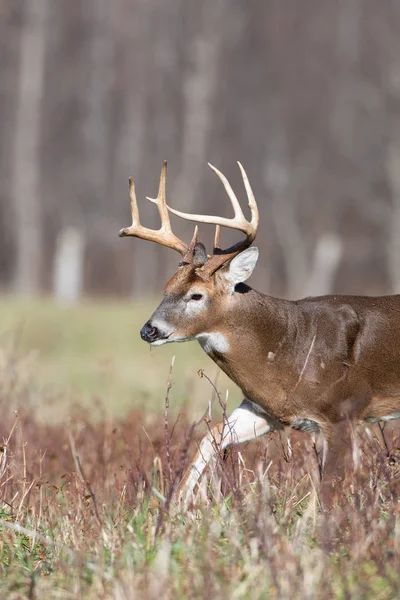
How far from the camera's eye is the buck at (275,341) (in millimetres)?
Answer: 7207

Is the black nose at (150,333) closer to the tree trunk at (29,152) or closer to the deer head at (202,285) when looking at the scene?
the deer head at (202,285)

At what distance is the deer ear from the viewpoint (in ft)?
24.6

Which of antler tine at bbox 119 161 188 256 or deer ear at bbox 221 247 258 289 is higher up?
antler tine at bbox 119 161 188 256

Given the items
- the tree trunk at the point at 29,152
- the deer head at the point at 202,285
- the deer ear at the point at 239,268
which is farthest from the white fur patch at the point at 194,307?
the tree trunk at the point at 29,152

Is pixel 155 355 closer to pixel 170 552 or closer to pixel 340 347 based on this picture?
pixel 340 347

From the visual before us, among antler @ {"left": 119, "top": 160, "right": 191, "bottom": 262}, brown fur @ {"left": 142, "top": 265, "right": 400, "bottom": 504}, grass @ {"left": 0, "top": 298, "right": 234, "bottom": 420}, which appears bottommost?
grass @ {"left": 0, "top": 298, "right": 234, "bottom": 420}

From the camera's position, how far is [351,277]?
95.4ft

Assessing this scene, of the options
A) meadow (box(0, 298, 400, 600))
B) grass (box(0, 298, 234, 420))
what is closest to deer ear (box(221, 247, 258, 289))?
meadow (box(0, 298, 400, 600))

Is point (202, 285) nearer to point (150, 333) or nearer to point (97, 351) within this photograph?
point (150, 333)

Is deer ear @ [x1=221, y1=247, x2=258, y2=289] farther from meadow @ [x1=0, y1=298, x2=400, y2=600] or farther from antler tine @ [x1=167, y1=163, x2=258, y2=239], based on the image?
meadow @ [x1=0, y1=298, x2=400, y2=600]

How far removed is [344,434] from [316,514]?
157 cm

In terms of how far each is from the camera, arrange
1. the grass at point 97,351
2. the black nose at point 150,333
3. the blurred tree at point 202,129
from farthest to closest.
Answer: the blurred tree at point 202,129 → the grass at point 97,351 → the black nose at point 150,333

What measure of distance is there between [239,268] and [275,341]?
54cm

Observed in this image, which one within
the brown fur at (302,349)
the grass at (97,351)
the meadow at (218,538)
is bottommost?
the grass at (97,351)
